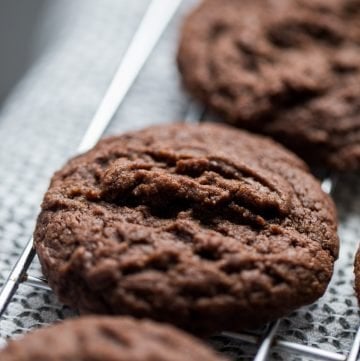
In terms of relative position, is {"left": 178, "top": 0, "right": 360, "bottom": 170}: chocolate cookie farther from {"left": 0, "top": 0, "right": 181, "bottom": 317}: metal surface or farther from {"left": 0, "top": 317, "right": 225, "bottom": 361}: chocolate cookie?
{"left": 0, "top": 317, "right": 225, "bottom": 361}: chocolate cookie

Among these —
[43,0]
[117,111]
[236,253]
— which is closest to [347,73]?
[117,111]

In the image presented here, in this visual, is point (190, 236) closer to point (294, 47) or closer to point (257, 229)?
point (257, 229)

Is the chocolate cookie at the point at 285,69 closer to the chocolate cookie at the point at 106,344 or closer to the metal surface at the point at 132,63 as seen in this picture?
the metal surface at the point at 132,63

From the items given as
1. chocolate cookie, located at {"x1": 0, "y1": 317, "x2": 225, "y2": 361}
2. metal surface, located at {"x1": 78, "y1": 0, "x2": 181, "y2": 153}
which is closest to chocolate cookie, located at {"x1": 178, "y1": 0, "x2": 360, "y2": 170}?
metal surface, located at {"x1": 78, "y1": 0, "x2": 181, "y2": 153}

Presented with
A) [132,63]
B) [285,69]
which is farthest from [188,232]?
[132,63]

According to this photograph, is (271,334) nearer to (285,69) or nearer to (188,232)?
(188,232)
